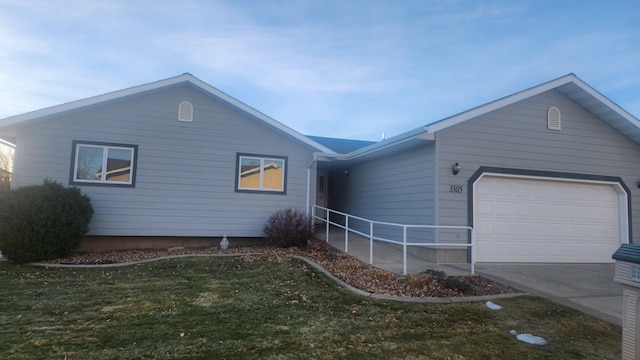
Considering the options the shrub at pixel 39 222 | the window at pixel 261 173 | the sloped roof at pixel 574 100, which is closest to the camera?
the shrub at pixel 39 222

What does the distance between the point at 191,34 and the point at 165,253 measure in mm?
6427

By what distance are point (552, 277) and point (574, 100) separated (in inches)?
203

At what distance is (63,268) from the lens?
25.7ft

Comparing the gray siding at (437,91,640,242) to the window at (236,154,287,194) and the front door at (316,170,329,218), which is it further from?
the front door at (316,170,329,218)

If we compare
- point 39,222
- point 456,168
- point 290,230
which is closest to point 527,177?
point 456,168

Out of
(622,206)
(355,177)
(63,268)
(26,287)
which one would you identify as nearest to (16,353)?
(26,287)

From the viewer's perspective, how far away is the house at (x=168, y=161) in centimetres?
970

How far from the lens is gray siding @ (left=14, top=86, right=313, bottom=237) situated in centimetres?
970

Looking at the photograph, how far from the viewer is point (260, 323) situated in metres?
4.55

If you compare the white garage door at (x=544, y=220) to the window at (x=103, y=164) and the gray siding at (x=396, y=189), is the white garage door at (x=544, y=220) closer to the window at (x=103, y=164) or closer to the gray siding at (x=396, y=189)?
the gray siding at (x=396, y=189)

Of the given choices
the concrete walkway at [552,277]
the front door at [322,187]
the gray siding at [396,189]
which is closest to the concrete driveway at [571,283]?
the concrete walkway at [552,277]

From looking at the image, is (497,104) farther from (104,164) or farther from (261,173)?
(104,164)

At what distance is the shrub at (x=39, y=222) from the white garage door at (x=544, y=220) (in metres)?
9.43

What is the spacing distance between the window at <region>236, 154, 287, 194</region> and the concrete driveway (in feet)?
19.0
